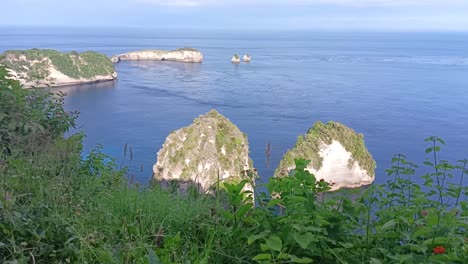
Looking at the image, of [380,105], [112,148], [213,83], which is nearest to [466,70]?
[380,105]

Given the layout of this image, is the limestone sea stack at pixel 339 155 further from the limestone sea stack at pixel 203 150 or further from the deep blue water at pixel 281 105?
the limestone sea stack at pixel 203 150

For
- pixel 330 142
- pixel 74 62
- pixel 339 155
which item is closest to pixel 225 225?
pixel 330 142

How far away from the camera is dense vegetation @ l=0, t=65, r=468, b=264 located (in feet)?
7.04

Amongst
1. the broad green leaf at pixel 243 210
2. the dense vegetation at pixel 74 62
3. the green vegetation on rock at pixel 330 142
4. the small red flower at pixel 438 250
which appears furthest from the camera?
the dense vegetation at pixel 74 62

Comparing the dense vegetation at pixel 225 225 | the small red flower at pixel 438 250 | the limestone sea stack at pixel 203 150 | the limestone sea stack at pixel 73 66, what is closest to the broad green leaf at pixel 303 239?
the dense vegetation at pixel 225 225

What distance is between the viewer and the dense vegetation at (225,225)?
2.15 metres

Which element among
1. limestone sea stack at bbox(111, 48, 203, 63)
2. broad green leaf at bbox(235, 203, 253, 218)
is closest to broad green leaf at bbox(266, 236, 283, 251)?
broad green leaf at bbox(235, 203, 253, 218)

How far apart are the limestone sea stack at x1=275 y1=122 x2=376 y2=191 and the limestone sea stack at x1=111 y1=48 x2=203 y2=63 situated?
78.9 m

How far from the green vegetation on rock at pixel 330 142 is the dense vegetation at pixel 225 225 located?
3010cm

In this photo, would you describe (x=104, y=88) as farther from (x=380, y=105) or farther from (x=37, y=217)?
(x=37, y=217)

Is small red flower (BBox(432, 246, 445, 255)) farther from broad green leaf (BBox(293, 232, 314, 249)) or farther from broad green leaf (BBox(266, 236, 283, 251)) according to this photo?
broad green leaf (BBox(266, 236, 283, 251))

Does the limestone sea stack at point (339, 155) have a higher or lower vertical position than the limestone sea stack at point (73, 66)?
lower

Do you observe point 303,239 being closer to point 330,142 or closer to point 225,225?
point 225,225

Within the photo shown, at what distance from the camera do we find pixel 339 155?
36.0m
